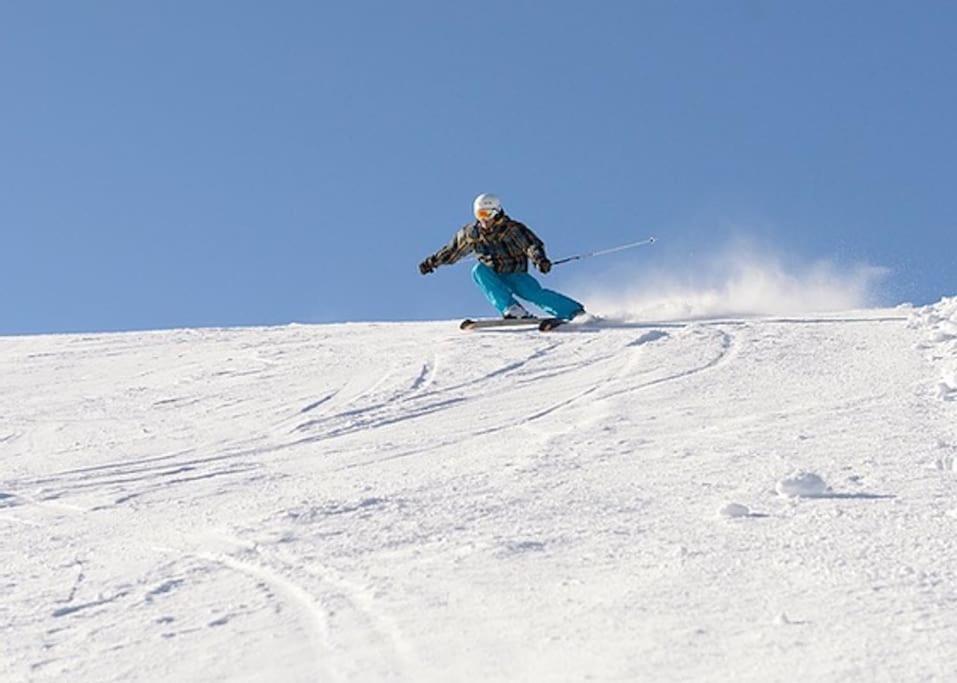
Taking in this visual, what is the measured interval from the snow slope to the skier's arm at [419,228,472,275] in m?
3.36

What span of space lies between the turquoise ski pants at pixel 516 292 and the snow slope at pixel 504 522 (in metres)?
2.44

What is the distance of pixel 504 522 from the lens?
5477mm

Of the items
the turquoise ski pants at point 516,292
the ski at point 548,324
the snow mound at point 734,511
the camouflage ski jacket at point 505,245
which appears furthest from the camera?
the camouflage ski jacket at point 505,245

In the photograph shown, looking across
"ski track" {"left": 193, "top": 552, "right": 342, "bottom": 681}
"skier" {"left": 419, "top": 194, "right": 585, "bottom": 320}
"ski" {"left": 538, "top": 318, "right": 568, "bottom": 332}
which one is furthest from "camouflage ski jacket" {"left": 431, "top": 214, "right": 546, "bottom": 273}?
"ski track" {"left": 193, "top": 552, "right": 342, "bottom": 681}

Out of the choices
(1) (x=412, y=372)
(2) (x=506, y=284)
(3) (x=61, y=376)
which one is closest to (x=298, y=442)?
(1) (x=412, y=372)

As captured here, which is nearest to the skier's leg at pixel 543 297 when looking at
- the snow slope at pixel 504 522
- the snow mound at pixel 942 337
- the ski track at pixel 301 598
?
the snow slope at pixel 504 522

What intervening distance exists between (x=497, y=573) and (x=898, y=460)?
2426mm

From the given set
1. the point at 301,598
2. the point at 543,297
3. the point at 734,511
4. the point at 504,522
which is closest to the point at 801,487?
the point at 734,511

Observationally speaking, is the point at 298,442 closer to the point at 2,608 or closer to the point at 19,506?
the point at 19,506

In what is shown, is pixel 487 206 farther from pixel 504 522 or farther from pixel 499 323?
pixel 504 522

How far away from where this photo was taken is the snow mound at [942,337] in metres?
8.21

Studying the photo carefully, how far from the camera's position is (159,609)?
4.61 m

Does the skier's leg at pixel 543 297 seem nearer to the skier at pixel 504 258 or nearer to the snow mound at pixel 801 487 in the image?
the skier at pixel 504 258

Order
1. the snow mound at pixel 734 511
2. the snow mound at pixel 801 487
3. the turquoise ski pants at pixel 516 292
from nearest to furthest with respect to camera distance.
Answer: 1. the snow mound at pixel 734 511
2. the snow mound at pixel 801 487
3. the turquoise ski pants at pixel 516 292
